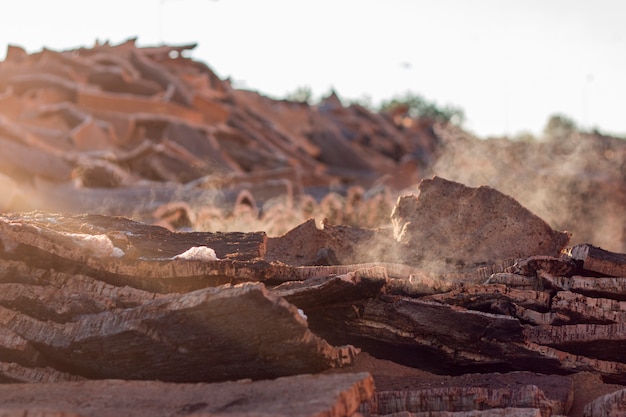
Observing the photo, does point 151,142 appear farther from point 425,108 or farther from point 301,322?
point 425,108

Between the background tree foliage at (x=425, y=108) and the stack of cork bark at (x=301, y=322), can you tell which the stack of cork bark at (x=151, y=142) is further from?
the background tree foliage at (x=425, y=108)

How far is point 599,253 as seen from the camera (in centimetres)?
384

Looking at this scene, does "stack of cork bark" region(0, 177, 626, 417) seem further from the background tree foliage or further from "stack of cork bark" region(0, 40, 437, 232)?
the background tree foliage

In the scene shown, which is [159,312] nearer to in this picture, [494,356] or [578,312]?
[494,356]

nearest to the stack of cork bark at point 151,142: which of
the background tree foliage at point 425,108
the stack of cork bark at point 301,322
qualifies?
the stack of cork bark at point 301,322

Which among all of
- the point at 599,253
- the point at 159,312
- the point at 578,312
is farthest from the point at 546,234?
the point at 159,312

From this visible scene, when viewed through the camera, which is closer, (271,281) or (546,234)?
(271,281)

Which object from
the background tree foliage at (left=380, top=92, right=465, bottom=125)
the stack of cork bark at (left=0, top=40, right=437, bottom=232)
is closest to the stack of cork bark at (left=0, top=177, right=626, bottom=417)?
the stack of cork bark at (left=0, top=40, right=437, bottom=232)

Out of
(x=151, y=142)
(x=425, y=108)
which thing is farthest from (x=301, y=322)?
(x=425, y=108)

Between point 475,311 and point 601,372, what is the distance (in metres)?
0.62

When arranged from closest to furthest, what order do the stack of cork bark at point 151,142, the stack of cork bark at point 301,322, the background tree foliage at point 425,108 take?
the stack of cork bark at point 301,322
the stack of cork bark at point 151,142
the background tree foliage at point 425,108

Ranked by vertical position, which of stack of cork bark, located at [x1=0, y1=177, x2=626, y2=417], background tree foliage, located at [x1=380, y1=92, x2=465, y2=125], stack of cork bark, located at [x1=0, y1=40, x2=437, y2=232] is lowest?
stack of cork bark, located at [x1=0, y1=177, x2=626, y2=417]

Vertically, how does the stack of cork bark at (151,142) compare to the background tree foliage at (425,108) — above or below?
below

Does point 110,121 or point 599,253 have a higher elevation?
point 110,121
